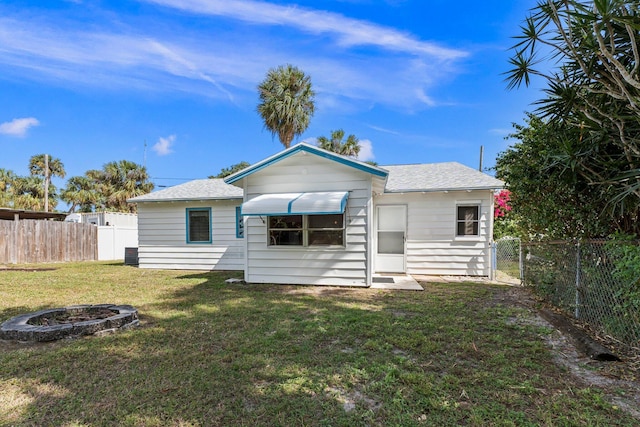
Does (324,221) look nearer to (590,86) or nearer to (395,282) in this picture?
(395,282)

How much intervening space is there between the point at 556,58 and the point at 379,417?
546 cm

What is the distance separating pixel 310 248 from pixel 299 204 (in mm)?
1491

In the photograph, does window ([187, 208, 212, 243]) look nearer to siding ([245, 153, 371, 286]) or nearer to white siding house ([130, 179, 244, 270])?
white siding house ([130, 179, 244, 270])

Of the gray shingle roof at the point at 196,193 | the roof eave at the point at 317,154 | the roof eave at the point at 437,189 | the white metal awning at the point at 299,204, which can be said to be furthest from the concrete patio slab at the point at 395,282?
the gray shingle roof at the point at 196,193

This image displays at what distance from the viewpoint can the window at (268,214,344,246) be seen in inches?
328

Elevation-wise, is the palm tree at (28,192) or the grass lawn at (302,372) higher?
the palm tree at (28,192)

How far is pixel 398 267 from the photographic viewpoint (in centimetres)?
1034

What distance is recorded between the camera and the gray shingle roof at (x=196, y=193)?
11.6 metres

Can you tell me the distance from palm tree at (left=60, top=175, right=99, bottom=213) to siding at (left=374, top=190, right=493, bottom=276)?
31.5m

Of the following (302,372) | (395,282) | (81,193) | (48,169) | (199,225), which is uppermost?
(48,169)

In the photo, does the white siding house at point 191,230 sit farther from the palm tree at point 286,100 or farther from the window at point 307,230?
the palm tree at point 286,100

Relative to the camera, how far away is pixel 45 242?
50.2 feet

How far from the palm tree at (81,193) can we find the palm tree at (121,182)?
2.52 m

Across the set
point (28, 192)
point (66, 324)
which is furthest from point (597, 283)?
point (28, 192)
